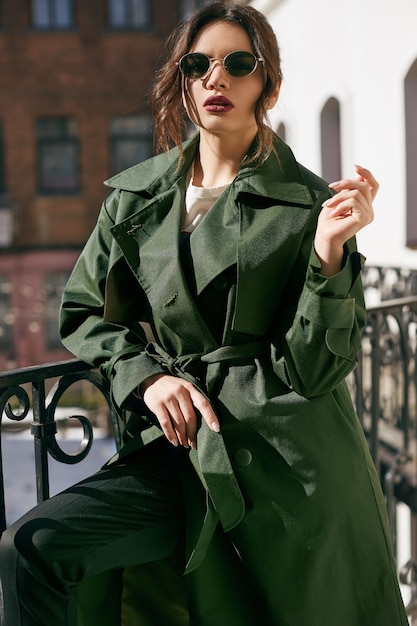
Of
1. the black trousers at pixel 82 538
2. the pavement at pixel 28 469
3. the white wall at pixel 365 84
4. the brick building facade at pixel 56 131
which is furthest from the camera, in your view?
the brick building facade at pixel 56 131

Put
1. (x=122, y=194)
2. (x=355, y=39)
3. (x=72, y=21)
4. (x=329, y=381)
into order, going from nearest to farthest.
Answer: (x=329, y=381)
(x=122, y=194)
(x=355, y=39)
(x=72, y=21)

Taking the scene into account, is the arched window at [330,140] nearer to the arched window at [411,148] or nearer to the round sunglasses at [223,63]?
the arched window at [411,148]

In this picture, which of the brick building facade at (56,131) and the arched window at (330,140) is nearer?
the arched window at (330,140)

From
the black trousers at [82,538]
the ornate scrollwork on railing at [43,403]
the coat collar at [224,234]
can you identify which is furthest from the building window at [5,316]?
the black trousers at [82,538]

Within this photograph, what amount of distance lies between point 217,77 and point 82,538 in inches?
40.8

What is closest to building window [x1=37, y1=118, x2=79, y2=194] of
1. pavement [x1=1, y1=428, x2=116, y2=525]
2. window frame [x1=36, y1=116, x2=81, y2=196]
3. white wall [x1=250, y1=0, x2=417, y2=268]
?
window frame [x1=36, y1=116, x2=81, y2=196]

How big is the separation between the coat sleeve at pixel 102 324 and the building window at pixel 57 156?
17.7 metres

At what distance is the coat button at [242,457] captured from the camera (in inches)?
75.1

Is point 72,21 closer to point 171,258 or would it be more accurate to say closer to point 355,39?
point 355,39

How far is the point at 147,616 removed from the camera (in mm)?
2096

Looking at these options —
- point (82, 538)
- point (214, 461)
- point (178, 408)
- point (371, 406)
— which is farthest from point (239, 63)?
point (371, 406)

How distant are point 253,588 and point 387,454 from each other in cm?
444

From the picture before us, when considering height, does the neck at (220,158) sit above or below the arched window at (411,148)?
below

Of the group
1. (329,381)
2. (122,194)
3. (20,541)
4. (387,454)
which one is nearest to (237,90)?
(122,194)
